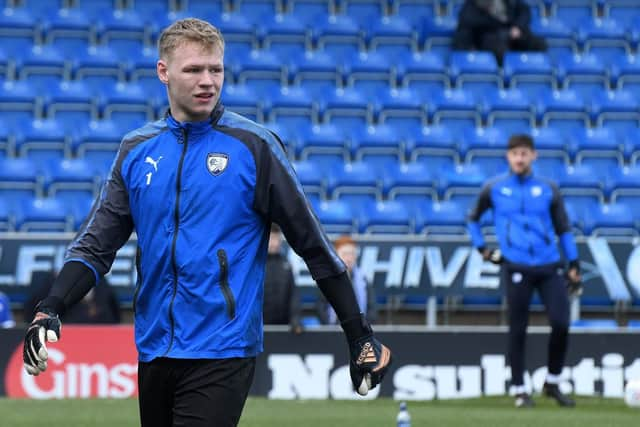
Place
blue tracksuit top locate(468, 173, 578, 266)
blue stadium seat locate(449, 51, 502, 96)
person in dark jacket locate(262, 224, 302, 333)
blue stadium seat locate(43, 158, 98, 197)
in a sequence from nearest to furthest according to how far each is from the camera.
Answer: blue tracksuit top locate(468, 173, 578, 266) → person in dark jacket locate(262, 224, 302, 333) → blue stadium seat locate(43, 158, 98, 197) → blue stadium seat locate(449, 51, 502, 96)

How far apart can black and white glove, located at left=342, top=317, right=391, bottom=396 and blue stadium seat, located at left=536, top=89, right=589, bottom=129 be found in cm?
1346

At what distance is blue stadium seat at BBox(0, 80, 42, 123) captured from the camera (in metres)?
16.5

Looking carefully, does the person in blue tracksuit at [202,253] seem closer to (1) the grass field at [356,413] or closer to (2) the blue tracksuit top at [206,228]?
(2) the blue tracksuit top at [206,228]

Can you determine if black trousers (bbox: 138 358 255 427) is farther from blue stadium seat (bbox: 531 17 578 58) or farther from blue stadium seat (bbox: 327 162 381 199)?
blue stadium seat (bbox: 531 17 578 58)

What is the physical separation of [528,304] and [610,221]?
467 centimetres

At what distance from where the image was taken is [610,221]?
1524 cm

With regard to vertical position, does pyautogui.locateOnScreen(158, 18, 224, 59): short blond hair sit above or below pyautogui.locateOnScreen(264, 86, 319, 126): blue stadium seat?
above

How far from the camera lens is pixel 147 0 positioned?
19.0 metres

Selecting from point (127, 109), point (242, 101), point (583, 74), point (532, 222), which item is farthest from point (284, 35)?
point (532, 222)

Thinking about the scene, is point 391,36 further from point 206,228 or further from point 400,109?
point 206,228

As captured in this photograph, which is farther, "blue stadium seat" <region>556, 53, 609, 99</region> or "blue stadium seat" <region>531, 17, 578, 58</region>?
"blue stadium seat" <region>531, 17, 578, 58</region>

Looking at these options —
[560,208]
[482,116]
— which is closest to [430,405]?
[560,208]

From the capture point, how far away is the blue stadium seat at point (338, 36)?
18.3 meters

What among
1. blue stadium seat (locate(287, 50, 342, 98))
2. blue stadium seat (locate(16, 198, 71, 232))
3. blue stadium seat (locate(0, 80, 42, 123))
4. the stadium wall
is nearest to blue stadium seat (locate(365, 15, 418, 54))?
blue stadium seat (locate(287, 50, 342, 98))
